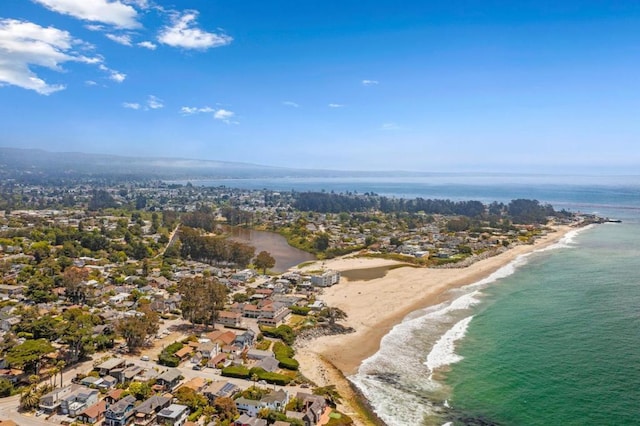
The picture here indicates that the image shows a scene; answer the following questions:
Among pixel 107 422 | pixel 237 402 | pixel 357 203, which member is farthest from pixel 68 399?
pixel 357 203

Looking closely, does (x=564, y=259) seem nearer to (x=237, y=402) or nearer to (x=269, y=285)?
(x=269, y=285)

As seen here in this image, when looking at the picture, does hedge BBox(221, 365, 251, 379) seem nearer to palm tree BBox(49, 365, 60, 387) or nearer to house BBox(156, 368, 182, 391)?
house BBox(156, 368, 182, 391)

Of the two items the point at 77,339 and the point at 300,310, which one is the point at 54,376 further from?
the point at 300,310

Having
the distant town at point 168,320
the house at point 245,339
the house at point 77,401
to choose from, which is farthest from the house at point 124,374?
the house at point 245,339

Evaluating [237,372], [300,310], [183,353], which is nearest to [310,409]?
[237,372]

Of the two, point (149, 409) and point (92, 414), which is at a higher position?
point (149, 409)

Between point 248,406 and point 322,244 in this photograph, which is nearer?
point 248,406

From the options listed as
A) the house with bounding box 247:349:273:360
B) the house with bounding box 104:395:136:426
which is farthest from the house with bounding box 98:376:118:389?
the house with bounding box 247:349:273:360

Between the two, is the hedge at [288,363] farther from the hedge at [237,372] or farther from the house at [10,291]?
the house at [10,291]
